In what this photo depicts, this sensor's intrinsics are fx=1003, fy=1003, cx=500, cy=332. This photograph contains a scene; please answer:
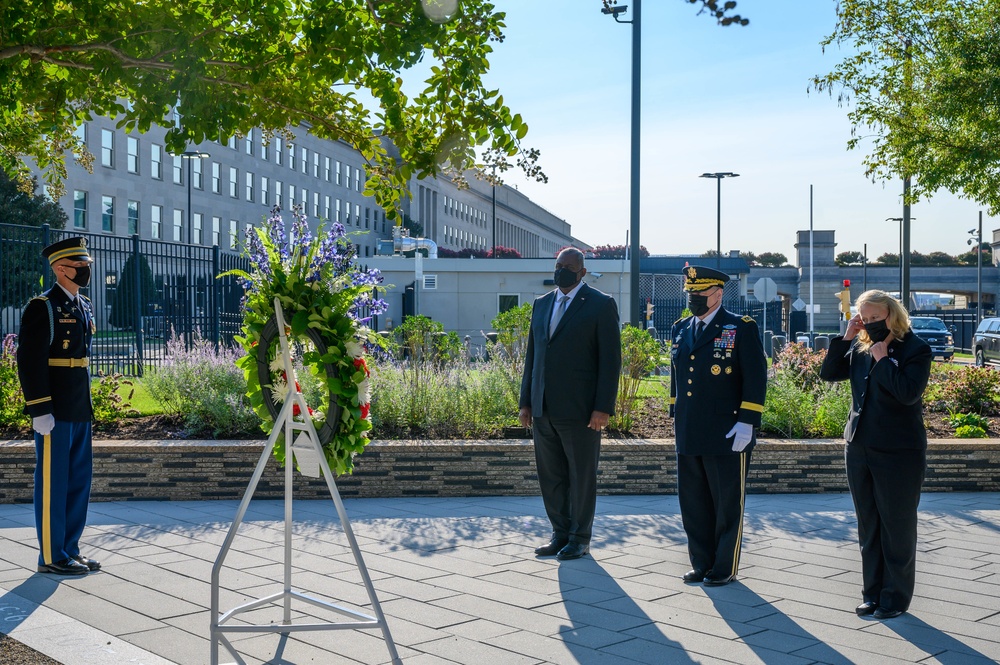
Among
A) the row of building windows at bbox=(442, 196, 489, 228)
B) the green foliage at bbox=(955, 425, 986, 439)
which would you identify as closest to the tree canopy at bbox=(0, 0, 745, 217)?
the green foliage at bbox=(955, 425, 986, 439)

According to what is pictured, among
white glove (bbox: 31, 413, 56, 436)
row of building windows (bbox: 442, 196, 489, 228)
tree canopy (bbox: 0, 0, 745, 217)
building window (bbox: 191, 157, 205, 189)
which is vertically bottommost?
white glove (bbox: 31, 413, 56, 436)

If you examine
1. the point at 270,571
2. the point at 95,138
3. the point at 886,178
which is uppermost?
the point at 95,138

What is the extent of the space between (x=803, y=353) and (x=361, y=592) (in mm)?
8690

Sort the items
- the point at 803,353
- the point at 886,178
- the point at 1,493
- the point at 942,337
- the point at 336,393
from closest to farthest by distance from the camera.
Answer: the point at 336,393 → the point at 1,493 → the point at 803,353 → the point at 886,178 → the point at 942,337

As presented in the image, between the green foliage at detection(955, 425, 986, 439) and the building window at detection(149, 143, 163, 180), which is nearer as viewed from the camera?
the green foliage at detection(955, 425, 986, 439)

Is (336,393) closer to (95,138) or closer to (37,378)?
(37,378)

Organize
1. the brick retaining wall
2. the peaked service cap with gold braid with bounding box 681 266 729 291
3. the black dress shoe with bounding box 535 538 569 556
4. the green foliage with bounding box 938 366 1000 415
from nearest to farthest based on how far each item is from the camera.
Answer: the peaked service cap with gold braid with bounding box 681 266 729 291 → the black dress shoe with bounding box 535 538 569 556 → the brick retaining wall → the green foliage with bounding box 938 366 1000 415

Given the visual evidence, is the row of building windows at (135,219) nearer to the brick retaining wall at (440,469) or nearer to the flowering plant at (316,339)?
the brick retaining wall at (440,469)

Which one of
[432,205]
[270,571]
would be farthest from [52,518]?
[432,205]

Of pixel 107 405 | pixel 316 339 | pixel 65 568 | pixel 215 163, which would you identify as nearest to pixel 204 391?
pixel 107 405

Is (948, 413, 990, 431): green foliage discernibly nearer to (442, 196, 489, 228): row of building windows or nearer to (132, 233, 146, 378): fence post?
(132, 233, 146, 378): fence post

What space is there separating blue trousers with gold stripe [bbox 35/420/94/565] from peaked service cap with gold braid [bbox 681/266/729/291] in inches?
166

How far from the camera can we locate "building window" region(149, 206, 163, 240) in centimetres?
5672

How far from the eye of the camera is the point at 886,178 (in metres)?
14.4
